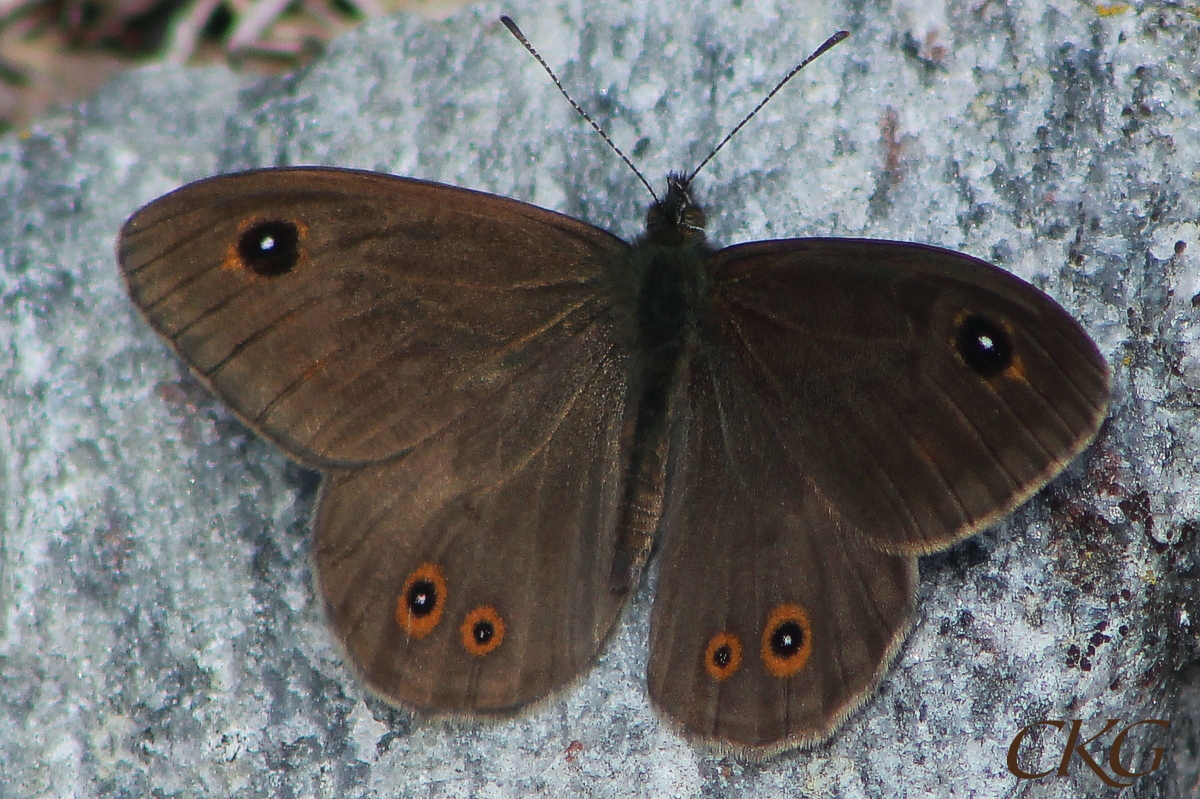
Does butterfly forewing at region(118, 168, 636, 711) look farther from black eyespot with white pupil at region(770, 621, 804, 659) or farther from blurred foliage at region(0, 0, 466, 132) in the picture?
blurred foliage at region(0, 0, 466, 132)

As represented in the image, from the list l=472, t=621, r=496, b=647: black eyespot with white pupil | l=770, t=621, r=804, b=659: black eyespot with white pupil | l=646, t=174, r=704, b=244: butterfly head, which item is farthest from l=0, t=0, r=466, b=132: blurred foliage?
l=770, t=621, r=804, b=659: black eyespot with white pupil

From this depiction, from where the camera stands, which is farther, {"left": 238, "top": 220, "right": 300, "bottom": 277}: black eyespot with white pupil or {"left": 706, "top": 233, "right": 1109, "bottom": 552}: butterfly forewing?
{"left": 238, "top": 220, "right": 300, "bottom": 277}: black eyespot with white pupil

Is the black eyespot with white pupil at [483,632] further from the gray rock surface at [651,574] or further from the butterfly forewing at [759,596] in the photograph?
the butterfly forewing at [759,596]

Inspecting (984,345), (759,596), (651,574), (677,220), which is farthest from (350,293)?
(984,345)

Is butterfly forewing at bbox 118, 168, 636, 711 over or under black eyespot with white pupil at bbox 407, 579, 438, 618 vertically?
over

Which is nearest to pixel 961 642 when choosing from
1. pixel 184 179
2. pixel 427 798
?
pixel 427 798

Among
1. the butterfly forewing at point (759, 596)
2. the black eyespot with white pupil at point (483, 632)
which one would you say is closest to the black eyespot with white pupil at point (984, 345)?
the butterfly forewing at point (759, 596)

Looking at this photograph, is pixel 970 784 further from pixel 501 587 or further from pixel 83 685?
pixel 83 685

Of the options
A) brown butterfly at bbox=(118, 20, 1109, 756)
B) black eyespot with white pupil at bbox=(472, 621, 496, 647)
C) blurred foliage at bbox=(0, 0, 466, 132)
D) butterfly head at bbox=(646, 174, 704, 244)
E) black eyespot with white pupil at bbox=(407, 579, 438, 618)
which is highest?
blurred foliage at bbox=(0, 0, 466, 132)

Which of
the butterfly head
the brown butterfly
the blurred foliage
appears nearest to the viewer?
the brown butterfly
